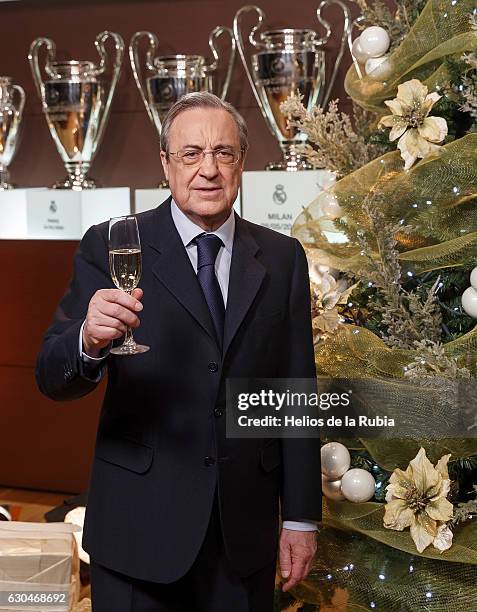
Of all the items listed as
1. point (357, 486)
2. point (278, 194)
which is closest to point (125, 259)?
point (357, 486)

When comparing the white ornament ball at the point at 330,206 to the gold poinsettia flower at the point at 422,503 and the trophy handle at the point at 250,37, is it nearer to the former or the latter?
the gold poinsettia flower at the point at 422,503

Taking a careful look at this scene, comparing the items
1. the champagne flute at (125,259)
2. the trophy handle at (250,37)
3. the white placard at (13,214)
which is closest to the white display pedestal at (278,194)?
the trophy handle at (250,37)

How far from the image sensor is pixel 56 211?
10.9 feet

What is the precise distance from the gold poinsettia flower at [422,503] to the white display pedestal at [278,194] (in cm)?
136

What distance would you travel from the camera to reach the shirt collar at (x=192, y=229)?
149 centimetres

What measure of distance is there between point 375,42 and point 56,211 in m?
1.72

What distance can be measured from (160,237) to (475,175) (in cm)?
54

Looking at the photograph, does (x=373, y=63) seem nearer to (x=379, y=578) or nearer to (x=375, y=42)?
(x=375, y=42)

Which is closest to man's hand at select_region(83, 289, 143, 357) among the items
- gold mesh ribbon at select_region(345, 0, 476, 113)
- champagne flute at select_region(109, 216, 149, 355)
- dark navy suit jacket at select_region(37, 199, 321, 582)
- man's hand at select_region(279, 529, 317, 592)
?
champagne flute at select_region(109, 216, 149, 355)

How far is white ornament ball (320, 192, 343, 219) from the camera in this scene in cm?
182

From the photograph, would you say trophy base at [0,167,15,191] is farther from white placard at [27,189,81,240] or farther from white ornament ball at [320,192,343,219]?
white ornament ball at [320,192,343,219]

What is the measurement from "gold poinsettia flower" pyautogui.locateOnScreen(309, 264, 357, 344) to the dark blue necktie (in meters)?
0.35

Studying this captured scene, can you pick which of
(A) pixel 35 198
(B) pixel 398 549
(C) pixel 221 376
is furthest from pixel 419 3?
(A) pixel 35 198

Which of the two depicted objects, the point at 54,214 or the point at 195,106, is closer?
the point at 195,106
